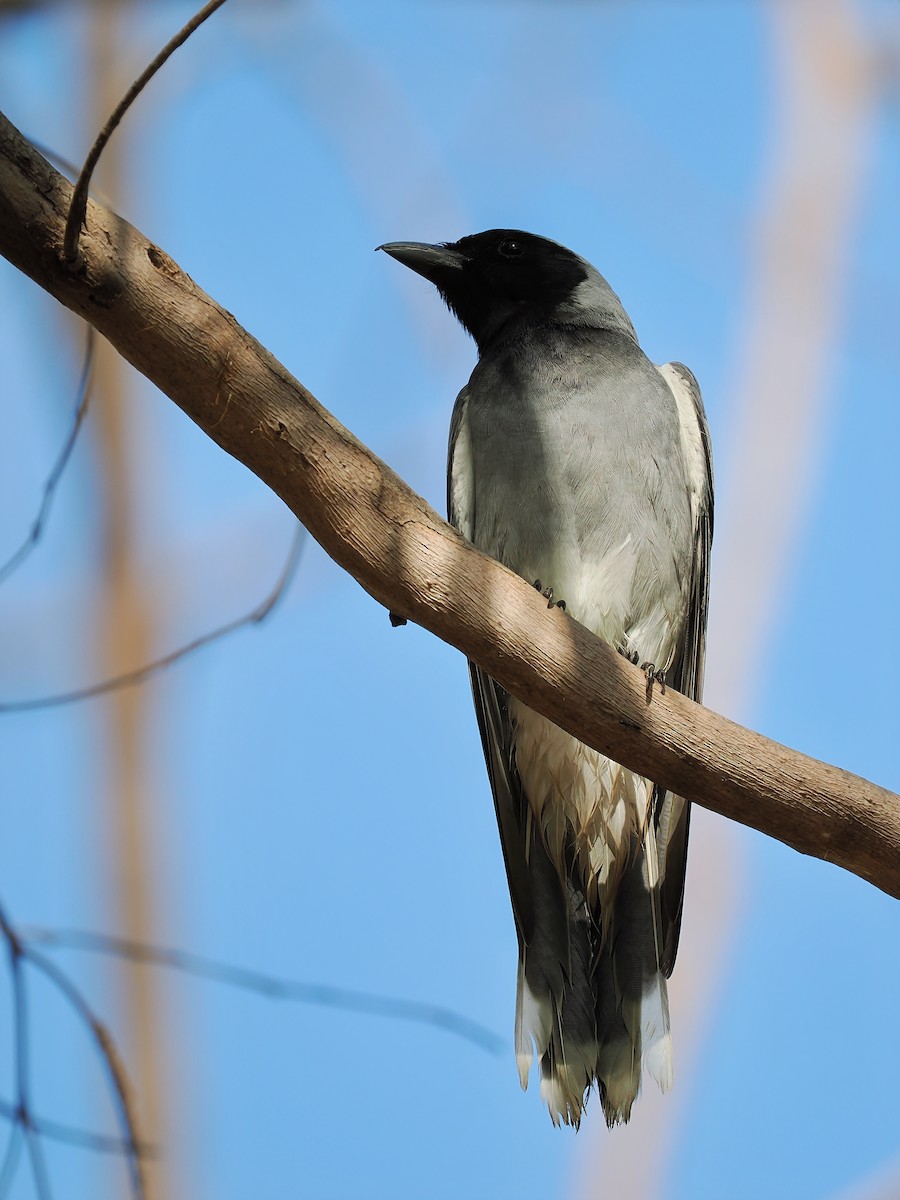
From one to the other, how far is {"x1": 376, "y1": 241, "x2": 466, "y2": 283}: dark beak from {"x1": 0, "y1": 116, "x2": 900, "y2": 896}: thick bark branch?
2554 millimetres

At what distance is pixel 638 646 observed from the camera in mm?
4086

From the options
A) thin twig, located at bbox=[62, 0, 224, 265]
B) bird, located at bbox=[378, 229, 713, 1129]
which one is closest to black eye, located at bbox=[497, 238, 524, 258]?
bird, located at bbox=[378, 229, 713, 1129]

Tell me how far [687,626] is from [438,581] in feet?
5.61

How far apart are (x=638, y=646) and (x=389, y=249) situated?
2.08 m

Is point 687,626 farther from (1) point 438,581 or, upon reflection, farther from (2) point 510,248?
(2) point 510,248

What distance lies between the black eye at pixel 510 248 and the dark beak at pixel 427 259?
17 cm

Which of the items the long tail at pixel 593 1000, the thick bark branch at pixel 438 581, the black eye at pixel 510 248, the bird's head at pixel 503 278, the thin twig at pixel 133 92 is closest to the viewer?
the thin twig at pixel 133 92

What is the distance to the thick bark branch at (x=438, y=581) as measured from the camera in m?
2.60

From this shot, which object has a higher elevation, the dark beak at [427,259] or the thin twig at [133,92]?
the dark beak at [427,259]

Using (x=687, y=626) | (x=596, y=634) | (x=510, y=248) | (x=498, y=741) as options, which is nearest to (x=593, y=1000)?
(x=498, y=741)

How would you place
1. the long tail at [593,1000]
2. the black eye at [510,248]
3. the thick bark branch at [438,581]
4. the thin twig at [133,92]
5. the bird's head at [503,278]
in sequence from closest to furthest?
the thin twig at [133,92], the thick bark branch at [438,581], the long tail at [593,1000], the bird's head at [503,278], the black eye at [510,248]

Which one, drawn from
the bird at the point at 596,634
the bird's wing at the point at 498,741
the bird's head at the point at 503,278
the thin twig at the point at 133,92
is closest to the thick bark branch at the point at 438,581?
the thin twig at the point at 133,92

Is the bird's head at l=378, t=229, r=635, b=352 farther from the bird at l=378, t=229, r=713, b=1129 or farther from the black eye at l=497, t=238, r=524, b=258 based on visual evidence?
the bird at l=378, t=229, r=713, b=1129

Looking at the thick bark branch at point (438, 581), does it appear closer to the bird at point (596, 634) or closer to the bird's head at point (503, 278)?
the bird at point (596, 634)
